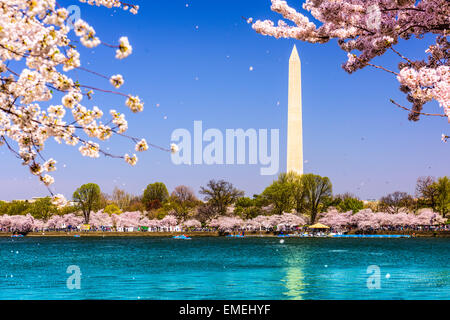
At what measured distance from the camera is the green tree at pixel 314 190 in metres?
90.1

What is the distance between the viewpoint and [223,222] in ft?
315

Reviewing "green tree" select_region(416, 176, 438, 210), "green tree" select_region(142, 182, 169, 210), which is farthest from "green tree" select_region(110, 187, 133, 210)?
"green tree" select_region(416, 176, 438, 210)

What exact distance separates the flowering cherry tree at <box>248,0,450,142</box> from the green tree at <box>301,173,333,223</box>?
81.3 m

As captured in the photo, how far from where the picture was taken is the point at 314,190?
91750 mm

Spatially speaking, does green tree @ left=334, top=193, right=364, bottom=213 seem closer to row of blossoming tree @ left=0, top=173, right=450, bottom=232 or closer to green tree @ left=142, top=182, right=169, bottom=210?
row of blossoming tree @ left=0, top=173, right=450, bottom=232

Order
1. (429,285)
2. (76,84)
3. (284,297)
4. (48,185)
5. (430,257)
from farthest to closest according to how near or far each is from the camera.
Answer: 1. (430,257)
2. (429,285)
3. (284,297)
4. (48,185)
5. (76,84)

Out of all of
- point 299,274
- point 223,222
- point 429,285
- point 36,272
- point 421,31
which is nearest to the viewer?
point 421,31

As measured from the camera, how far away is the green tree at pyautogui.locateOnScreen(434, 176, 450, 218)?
84500 millimetres

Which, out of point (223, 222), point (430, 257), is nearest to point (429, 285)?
point (430, 257)

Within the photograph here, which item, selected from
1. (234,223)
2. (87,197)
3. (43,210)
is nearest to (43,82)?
(234,223)

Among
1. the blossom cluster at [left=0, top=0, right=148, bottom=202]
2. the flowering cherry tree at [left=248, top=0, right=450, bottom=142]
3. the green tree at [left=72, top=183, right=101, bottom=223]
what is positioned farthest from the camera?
the green tree at [left=72, top=183, right=101, bottom=223]

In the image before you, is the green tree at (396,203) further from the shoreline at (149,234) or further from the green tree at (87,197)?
the green tree at (87,197)
